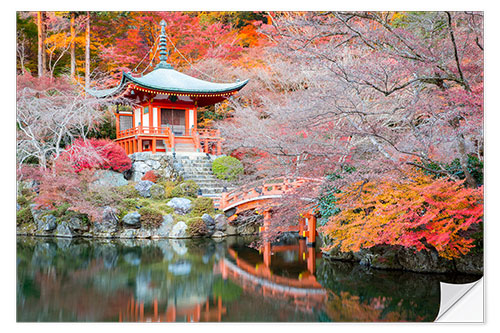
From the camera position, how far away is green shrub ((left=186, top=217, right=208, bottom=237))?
889 centimetres

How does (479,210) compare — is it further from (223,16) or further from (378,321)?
(223,16)

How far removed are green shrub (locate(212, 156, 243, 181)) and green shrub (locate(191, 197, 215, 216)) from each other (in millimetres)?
1416

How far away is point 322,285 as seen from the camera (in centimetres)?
564

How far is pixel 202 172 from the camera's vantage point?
11156 mm

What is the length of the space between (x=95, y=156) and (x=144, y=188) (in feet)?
4.56

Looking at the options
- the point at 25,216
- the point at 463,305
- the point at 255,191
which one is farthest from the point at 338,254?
the point at 25,216

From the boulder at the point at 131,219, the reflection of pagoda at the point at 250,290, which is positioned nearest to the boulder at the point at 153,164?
the boulder at the point at 131,219

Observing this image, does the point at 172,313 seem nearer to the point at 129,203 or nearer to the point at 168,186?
the point at 129,203

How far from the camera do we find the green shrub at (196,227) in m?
8.89

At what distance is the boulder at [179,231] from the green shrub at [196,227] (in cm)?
7

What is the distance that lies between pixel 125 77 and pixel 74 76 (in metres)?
1.35

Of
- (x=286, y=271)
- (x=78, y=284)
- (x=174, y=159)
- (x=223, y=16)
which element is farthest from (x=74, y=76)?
(x=286, y=271)

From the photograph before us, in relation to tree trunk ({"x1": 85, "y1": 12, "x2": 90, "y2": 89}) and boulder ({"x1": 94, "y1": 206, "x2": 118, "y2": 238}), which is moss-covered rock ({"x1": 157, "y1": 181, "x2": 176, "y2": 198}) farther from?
tree trunk ({"x1": 85, "y1": 12, "x2": 90, "y2": 89})

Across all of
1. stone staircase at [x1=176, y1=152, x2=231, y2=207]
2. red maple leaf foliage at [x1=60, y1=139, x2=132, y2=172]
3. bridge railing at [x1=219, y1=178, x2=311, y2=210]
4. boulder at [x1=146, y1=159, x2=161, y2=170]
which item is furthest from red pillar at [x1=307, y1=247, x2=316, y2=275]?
boulder at [x1=146, y1=159, x2=161, y2=170]
